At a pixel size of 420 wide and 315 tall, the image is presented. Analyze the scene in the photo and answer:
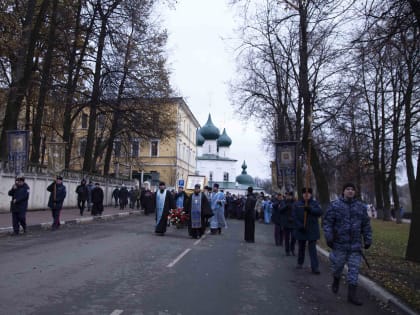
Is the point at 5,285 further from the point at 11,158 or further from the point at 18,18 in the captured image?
the point at 18,18

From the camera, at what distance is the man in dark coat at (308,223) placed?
1078 centimetres

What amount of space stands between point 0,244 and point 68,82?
18.6 m

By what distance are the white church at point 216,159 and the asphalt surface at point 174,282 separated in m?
94.0

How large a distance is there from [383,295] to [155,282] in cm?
371

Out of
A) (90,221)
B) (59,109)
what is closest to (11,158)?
(90,221)

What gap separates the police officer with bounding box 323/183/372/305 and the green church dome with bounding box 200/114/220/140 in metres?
99.9

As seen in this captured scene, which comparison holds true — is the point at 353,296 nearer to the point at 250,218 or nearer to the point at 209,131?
the point at 250,218

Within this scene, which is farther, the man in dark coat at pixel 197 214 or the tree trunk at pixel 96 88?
the tree trunk at pixel 96 88

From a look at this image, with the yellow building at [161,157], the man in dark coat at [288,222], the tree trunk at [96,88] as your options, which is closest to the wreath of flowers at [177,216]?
the man in dark coat at [288,222]

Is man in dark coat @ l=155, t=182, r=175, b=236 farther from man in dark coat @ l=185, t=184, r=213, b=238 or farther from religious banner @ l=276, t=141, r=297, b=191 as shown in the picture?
religious banner @ l=276, t=141, r=297, b=191

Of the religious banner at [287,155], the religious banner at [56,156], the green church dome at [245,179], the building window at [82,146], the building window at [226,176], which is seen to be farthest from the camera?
the green church dome at [245,179]

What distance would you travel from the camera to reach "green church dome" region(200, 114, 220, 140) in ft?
354

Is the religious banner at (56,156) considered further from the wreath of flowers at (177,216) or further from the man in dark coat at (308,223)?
the man in dark coat at (308,223)

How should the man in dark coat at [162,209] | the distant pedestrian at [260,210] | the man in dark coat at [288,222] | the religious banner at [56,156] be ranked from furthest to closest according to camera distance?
the distant pedestrian at [260,210] → the religious banner at [56,156] → the man in dark coat at [162,209] → the man in dark coat at [288,222]
